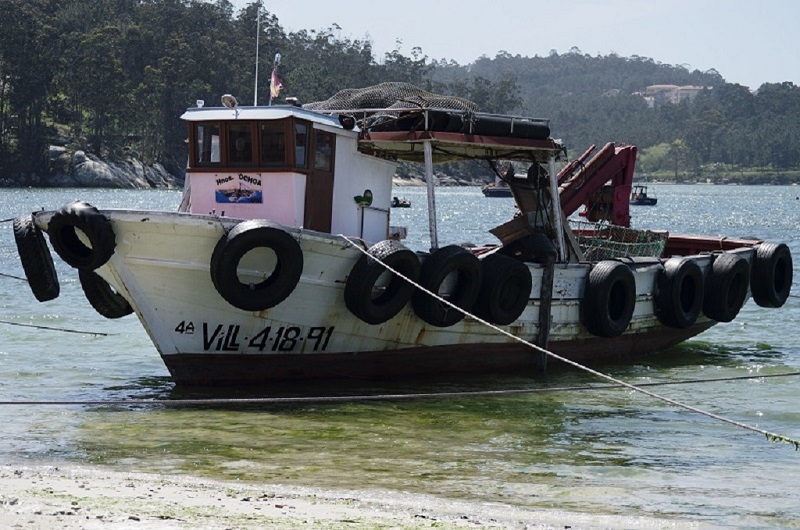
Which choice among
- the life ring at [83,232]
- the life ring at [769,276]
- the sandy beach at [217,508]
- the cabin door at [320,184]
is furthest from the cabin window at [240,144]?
the life ring at [769,276]

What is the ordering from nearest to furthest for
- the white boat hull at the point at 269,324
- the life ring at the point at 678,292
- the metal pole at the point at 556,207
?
the white boat hull at the point at 269,324, the metal pole at the point at 556,207, the life ring at the point at 678,292

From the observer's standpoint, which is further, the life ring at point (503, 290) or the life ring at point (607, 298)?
the life ring at point (607, 298)

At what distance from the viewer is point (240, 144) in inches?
582

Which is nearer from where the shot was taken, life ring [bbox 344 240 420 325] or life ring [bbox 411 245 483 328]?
life ring [bbox 344 240 420 325]

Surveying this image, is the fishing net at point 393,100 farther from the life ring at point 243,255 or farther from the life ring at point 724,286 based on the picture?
the life ring at point 724,286

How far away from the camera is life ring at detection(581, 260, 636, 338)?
17062 mm

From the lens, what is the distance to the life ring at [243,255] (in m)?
13.2

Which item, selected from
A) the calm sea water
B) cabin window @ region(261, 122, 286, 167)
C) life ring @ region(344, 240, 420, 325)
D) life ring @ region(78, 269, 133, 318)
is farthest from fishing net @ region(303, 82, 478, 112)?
the calm sea water

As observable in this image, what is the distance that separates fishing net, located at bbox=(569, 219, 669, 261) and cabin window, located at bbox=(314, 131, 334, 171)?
19.2ft

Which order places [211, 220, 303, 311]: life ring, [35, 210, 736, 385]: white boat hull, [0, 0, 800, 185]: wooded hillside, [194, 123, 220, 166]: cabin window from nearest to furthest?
[211, 220, 303, 311]: life ring < [35, 210, 736, 385]: white boat hull < [194, 123, 220, 166]: cabin window < [0, 0, 800, 185]: wooded hillside

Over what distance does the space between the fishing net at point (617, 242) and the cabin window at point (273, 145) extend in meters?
6.70

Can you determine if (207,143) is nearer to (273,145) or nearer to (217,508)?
(273,145)

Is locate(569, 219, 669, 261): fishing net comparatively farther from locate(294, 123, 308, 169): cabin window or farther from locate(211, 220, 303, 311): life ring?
locate(211, 220, 303, 311): life ring

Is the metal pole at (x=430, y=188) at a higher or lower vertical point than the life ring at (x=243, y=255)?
higher
